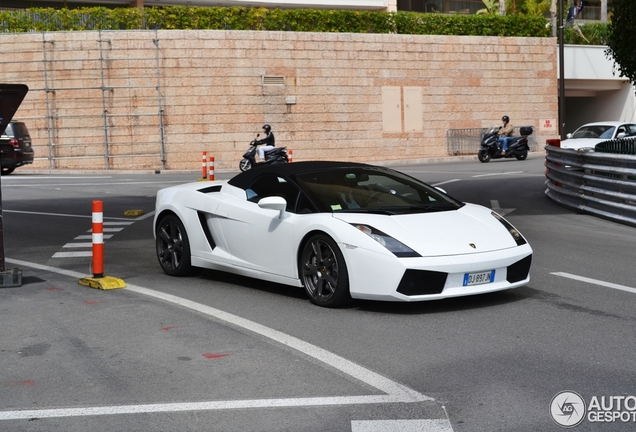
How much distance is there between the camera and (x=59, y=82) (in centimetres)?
3666

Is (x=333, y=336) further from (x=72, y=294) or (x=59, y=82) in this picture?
(x=59, y=82)

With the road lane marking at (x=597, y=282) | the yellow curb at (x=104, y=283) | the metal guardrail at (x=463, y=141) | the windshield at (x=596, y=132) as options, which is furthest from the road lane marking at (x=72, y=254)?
the metal guardrail at (x=463, y=141)

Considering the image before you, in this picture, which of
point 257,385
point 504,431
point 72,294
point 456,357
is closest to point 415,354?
point 456,357

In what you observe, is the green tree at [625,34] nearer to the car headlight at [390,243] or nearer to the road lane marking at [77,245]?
the road lane marking at [77,245]

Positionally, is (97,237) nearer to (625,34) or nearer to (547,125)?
(625,34)

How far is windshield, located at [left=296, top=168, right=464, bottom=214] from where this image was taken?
28.6 ft

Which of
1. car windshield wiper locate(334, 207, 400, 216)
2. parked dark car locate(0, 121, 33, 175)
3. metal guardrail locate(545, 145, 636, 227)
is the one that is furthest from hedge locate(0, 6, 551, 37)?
car windshield wiper locate(334, 207, 400, 216)

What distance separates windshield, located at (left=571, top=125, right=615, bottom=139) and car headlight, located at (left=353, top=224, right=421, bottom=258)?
21.9m

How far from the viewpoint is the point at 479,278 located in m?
7.98

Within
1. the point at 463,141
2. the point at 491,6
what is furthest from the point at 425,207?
the point at 491,6

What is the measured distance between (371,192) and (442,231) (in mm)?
1074

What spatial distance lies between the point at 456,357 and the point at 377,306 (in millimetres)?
1958

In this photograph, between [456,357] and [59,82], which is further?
[59,82]

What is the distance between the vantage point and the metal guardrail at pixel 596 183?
48.6ft
